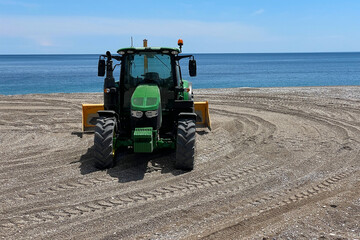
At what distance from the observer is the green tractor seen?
7723 millimetres

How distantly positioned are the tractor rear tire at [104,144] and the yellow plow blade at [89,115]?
3457 mm

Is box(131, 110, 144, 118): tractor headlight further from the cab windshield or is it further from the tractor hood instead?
the cab windshield

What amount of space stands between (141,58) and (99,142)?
2.35m

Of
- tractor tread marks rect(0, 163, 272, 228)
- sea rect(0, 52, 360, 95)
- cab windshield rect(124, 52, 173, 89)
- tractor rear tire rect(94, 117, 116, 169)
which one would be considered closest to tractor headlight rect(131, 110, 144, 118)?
tractor rear tire rect(94, 117, 116, 169)

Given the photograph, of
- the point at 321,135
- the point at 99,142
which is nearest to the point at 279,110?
the point at 321,135

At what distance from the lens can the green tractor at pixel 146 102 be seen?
7723 millimetres

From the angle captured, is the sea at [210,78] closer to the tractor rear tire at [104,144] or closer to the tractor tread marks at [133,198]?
the tractor rear tire at [104,144]

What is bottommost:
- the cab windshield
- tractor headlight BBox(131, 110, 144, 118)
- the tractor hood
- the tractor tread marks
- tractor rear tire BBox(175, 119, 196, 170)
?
the tractor tread marks

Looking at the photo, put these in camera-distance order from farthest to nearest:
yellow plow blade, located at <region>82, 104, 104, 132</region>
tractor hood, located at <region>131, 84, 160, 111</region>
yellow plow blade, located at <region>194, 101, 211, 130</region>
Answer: yellow plow blade, located at <region>194, 101, 211, 130</region> → yellow plow blade, located at <region>82, 104, 104, 132</region> → tractor hood, located at <region>131, 84, 160, 111</region>

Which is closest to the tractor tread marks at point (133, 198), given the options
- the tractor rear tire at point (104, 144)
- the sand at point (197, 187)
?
the sand at point (197, 187)

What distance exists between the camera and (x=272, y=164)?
329 inches

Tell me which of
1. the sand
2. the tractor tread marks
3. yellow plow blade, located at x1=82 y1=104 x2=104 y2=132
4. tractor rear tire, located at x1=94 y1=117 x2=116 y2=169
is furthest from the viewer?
yellow plow blade, located at x1=82 y1=104 x2=104 y2=132

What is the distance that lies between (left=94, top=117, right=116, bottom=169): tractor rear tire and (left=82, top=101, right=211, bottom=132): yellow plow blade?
345 cm

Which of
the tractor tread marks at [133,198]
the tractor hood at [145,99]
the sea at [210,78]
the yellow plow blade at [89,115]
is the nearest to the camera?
the tractor tread marks at [133,198]
